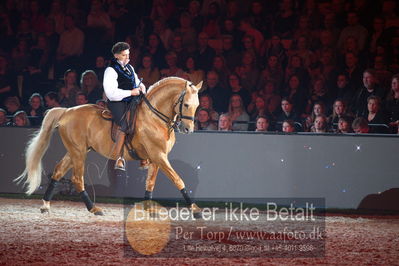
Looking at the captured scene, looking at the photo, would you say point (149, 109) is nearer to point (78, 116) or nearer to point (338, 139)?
point (78, 116)

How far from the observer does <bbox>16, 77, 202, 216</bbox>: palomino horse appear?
374 inches

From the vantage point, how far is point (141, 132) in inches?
390

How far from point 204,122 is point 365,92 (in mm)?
2788

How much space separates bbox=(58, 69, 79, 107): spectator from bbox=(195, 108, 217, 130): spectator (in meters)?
2.74

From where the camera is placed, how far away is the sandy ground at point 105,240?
7.02 meters

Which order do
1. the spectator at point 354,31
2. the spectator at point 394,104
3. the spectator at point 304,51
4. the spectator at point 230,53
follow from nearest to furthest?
the spectator at point 394,104 < the spectator at point 354,31 < the spectator at point 304,51 < the spectator at point 230,53

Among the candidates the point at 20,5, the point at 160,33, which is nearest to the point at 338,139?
the point at 160,33

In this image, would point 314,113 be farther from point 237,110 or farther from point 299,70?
point 237,110

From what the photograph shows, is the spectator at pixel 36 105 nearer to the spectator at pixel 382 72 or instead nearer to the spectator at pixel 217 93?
the spectator at pixel 217 93

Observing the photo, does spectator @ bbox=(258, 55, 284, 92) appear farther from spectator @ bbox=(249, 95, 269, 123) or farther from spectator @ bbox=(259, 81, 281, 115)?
spectator @ bbox=(249, 95, 269, 123)

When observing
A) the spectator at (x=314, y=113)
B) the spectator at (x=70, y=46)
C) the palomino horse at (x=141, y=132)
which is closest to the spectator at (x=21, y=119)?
the palomino horse at (x=141, y=132)

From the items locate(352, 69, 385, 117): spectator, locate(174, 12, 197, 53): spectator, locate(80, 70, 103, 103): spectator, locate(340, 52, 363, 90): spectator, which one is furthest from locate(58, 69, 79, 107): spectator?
locate(352, 69, 385, 117): spectator

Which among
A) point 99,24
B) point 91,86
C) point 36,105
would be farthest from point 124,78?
point 99,24

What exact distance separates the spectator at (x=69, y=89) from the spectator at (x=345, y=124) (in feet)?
17.3
